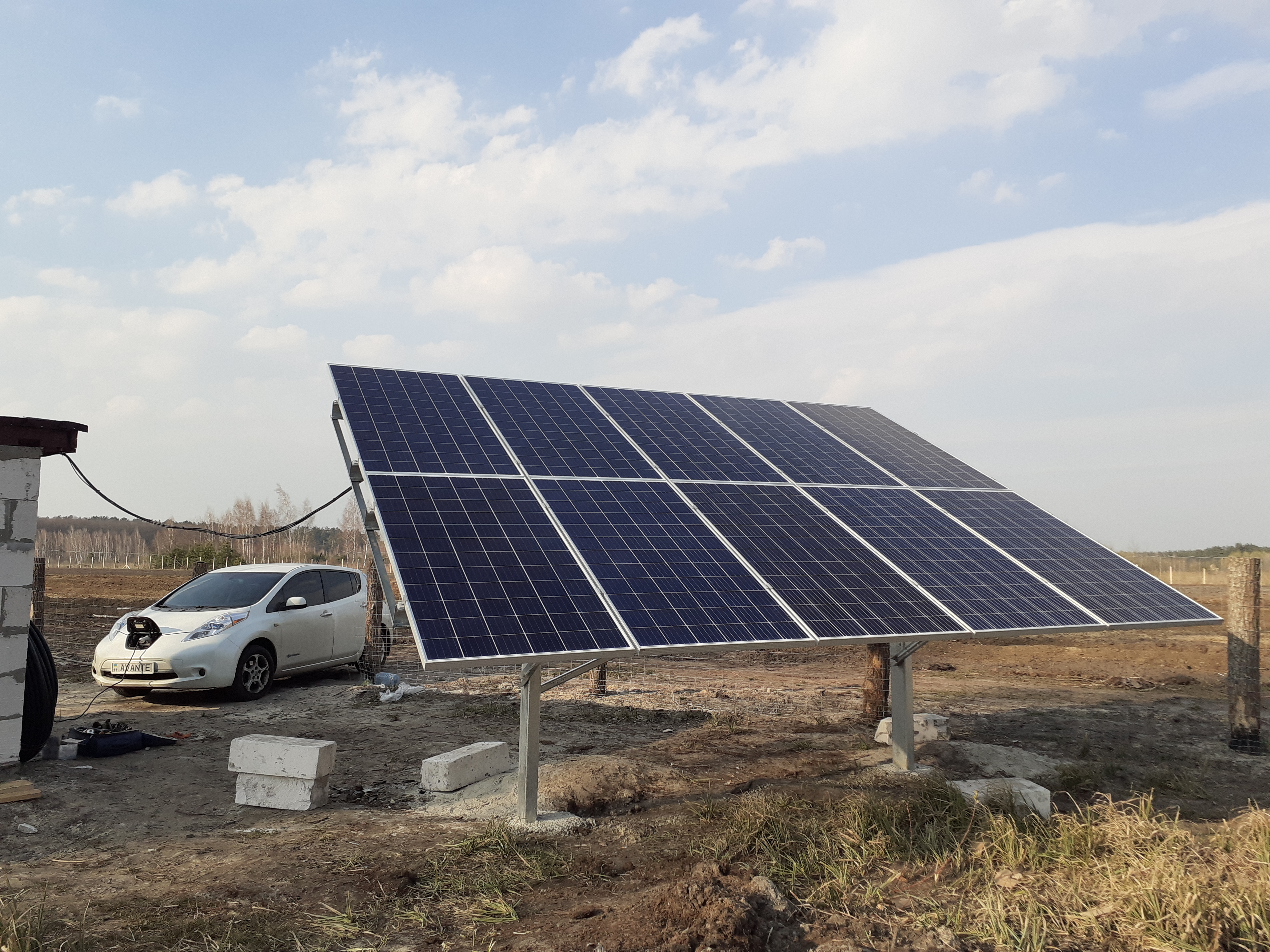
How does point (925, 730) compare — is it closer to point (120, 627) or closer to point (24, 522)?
point (24, 522)

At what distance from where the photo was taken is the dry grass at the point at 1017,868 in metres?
5.23

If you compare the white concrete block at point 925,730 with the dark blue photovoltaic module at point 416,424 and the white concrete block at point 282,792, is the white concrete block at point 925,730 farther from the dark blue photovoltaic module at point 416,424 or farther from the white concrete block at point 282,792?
the white concrete block at point 282,792

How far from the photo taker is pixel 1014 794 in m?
7.27

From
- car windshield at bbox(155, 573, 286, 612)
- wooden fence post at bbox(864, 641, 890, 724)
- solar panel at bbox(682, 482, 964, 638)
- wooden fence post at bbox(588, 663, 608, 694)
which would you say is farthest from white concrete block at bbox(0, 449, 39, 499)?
wooden fence post at bbox(864, 641, 890, 724)

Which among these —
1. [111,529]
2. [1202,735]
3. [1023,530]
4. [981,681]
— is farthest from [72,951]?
[111,529]

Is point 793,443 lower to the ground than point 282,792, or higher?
higher

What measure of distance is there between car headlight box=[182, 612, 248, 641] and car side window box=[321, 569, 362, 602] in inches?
77.7

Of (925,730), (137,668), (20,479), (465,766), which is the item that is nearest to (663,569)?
(465,766)

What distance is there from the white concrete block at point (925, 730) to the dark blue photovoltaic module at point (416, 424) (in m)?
5.82

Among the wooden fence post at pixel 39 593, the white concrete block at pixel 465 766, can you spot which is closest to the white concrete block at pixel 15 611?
the wooden fence post at pixel 39 593

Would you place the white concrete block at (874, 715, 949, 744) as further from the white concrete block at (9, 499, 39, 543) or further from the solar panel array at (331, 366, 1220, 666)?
the white concrete block at (9, 499, 39, 543)

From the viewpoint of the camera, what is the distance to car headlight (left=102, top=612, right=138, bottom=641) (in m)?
12.3

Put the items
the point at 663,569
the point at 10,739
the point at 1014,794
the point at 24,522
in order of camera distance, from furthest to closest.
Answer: the point at 24,522 → the point at 10,739 → the point at 663,569 → the point at 1014,794

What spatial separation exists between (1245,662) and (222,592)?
Answer: 14.5 meters
